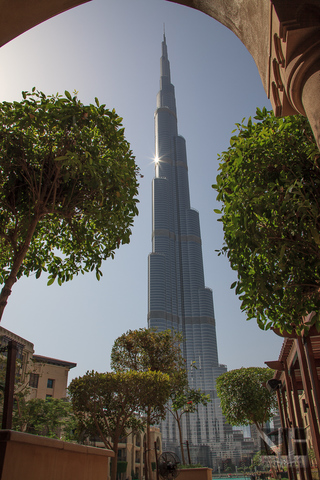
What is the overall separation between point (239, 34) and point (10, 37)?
97.6 inches

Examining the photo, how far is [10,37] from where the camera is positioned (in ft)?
12.6

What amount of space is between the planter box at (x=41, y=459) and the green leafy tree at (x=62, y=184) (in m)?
2.22

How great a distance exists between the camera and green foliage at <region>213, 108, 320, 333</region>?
507cm

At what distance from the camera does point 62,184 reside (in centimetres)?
698

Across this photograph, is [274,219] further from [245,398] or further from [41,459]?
[245,398]

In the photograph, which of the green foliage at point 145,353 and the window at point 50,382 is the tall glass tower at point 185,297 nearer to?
the window at point 50,382

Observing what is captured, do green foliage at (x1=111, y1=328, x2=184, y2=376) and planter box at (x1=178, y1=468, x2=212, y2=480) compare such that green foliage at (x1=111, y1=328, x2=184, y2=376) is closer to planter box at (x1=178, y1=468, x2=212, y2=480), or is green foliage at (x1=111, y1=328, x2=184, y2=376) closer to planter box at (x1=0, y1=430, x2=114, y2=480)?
planter box at (x1=178, y1=468, x2=212, y2=480)

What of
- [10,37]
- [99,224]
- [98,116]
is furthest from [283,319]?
[10,37]

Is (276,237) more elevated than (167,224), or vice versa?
(167,224)

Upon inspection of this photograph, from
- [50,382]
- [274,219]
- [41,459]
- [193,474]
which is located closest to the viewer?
[41,459]

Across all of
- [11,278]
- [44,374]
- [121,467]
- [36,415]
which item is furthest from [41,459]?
[121,467]

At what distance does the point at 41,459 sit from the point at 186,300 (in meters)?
119

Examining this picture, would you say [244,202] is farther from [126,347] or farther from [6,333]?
[6,333]

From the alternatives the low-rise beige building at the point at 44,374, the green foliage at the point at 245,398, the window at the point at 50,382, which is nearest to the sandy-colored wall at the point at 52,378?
the low-rise beige building at the point at 44,374
